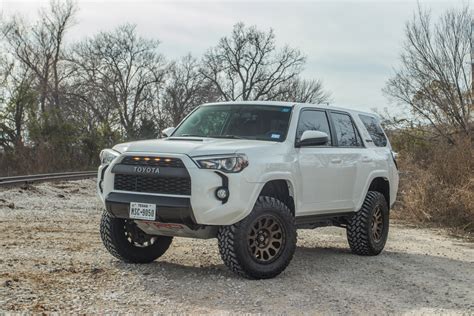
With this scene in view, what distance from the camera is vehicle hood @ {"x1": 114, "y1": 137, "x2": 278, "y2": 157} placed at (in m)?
6.01

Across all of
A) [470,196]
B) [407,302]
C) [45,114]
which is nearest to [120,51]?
[45,114]

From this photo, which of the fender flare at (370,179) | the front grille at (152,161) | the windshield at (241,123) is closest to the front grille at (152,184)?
the front grille at (152,161)

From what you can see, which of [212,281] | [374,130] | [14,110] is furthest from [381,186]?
[14,110]

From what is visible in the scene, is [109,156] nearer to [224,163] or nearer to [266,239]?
[224,163]

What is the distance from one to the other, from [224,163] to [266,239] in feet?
3.23

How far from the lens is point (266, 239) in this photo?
633 centimetres

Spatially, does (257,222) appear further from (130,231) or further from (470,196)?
(470,196)

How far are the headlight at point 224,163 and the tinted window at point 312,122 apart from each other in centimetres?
120

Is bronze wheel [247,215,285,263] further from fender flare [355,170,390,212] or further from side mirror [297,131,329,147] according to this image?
fender flare [355,170,390,212]

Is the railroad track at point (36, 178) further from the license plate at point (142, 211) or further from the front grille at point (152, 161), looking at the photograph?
the license plate at point (142, 211)

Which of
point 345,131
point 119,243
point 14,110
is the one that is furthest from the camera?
point 14,110

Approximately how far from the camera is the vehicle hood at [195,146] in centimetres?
601

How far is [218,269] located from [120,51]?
46.6 metres

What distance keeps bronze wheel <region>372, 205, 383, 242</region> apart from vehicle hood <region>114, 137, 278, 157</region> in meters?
2.72
